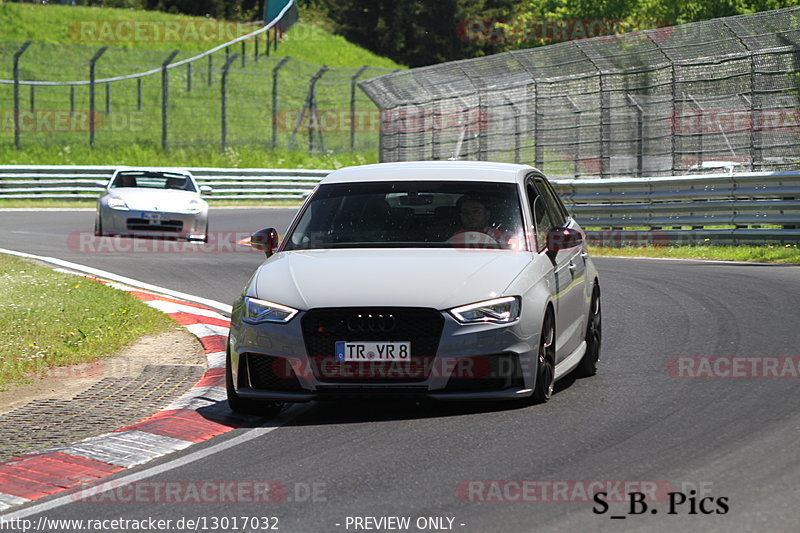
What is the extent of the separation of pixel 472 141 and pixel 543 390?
917 inches

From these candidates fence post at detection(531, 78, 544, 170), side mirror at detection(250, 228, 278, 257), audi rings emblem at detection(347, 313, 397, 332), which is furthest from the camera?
fence post at detection(531, 78, 544, 170)

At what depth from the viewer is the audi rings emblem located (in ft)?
24.7

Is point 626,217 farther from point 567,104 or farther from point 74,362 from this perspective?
point 74,362

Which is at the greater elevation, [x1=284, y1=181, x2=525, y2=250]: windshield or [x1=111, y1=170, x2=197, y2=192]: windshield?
[x1=284, y1=181, x2=525, y2=250]: windshield

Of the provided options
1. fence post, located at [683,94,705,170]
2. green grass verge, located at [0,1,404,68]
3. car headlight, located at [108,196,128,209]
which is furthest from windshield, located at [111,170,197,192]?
green grass verge, located at [0,1,404,68]

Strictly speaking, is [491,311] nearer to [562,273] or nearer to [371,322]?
[371,322]

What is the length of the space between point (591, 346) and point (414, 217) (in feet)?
5.39

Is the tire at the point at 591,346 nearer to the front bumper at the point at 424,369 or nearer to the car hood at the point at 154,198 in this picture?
the front bumper at the point at 424,369

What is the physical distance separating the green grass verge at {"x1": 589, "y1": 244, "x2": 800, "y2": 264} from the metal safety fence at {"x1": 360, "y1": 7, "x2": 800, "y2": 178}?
1977 mm

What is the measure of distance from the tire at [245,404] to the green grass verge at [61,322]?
217 centimetres

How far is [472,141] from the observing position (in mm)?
31016

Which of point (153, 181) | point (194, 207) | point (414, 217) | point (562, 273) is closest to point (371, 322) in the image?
point (414, 217)

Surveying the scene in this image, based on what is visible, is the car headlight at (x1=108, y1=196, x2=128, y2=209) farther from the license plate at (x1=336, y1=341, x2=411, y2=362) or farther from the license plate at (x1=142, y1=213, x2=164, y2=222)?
the license plate at (x1=336, y1=341, x2=411, y2=362)

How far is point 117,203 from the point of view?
22375mm
